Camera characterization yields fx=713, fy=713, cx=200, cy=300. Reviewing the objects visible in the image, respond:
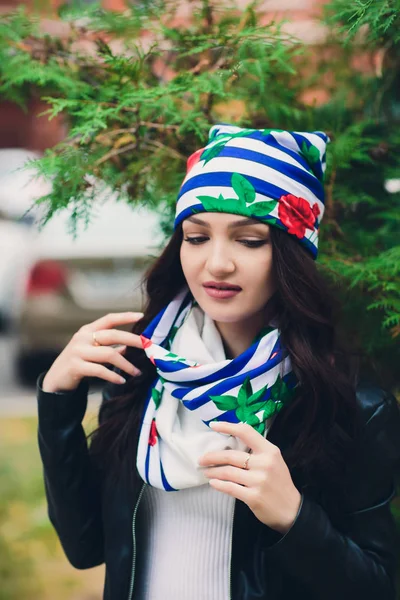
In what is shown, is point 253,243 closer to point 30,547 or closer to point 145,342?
point 145,342

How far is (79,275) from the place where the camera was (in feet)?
19.6

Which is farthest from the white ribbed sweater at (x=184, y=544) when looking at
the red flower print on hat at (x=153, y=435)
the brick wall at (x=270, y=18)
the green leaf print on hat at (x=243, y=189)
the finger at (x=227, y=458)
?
the brick wall at (x=270, y=18)

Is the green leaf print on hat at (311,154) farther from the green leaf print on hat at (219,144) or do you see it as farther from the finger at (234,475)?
the finger at (234,475)

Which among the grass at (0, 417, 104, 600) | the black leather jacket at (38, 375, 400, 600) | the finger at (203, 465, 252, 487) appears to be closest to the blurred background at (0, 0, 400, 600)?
the grass at (0, 417, 104, 600)

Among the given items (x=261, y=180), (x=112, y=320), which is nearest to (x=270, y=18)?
(x=261, y=180)

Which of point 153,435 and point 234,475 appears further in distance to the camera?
point 153,435

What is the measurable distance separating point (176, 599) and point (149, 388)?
536mm

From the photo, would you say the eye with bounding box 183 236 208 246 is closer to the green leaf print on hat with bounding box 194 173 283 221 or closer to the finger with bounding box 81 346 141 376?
the green leaf print on hat with bounding box 194 173 283 221

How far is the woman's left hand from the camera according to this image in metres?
1.50

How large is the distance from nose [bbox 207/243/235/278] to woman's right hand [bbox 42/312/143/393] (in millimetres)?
297

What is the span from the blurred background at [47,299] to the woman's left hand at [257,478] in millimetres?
883

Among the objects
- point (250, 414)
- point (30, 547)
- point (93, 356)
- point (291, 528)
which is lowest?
point (30, 547)

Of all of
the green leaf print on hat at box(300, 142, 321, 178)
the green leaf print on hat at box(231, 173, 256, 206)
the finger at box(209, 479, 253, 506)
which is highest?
the green leaf print on hat at box(300, 142, 321, 178)

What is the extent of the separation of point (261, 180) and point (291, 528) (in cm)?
78
